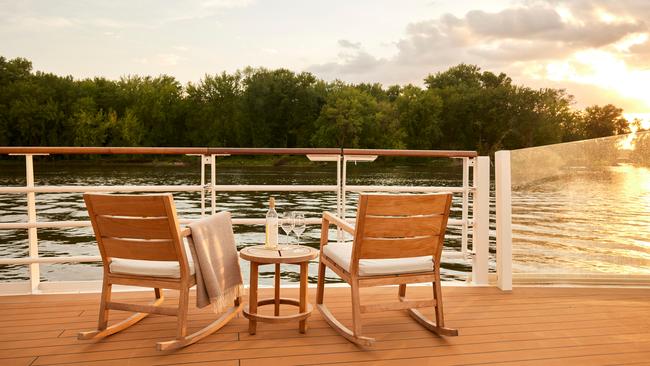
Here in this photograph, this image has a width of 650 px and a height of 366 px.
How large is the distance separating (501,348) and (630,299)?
140 cm

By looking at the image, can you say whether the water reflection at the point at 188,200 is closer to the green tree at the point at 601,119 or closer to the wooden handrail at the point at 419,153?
the wooden handrail at the point at 419,153

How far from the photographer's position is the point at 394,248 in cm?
250

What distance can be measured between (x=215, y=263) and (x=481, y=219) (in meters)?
1.85

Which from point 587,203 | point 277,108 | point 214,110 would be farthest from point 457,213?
point 214,110

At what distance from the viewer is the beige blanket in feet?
8.21

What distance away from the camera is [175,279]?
242 centimetres

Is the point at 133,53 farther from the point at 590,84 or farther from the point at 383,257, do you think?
the point at 383,257

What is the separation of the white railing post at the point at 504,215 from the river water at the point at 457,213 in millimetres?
98

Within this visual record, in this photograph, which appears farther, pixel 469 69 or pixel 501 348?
pixel 469 69

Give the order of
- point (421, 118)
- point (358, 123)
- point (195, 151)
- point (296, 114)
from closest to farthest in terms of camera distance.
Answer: point (195, 151)
point (358, 123)
point (421, 118)
point (296, 114)

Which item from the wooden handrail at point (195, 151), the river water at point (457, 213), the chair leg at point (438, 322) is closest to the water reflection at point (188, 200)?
the river water at point (457, 213)

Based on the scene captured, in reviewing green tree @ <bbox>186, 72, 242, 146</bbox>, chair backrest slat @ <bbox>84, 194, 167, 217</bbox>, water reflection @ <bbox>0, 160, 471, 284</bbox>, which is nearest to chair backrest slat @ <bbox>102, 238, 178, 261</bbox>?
chair backrest slat @ <bbox>84, 194, 167, 217</bbox>

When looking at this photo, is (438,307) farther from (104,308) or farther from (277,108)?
(277,108)

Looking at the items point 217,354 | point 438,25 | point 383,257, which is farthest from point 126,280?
point 438,25
